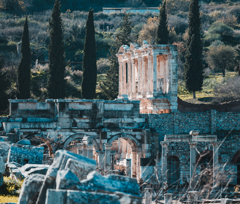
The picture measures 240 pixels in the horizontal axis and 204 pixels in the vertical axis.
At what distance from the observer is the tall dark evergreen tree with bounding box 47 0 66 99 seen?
3625cm

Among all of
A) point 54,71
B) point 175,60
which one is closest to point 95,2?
point 54,71

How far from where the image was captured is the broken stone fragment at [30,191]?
18.2 feet

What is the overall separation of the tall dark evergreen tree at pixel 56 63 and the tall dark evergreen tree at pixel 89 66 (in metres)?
3.51

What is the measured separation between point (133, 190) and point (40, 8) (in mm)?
78484

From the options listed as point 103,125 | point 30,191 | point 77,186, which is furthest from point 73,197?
point 103,125

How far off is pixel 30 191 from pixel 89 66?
114ft

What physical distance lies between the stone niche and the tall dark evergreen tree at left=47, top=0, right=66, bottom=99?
600 centimetres

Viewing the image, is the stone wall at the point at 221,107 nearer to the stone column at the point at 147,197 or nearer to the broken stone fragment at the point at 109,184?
the stone column at the point at 147,197

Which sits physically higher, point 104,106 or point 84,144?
point 104,106

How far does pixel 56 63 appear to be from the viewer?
1438 inches

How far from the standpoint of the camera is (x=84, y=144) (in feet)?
75.0

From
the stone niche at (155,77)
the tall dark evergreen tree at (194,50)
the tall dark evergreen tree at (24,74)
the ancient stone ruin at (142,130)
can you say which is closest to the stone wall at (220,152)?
the ancient stone ruin at (142,130)

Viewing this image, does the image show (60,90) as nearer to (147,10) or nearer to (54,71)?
(54,71)

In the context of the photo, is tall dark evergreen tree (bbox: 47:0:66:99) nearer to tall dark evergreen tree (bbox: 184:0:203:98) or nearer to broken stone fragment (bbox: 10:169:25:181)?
tall dark evergreen tree (bbox: 184:0:203:98)
